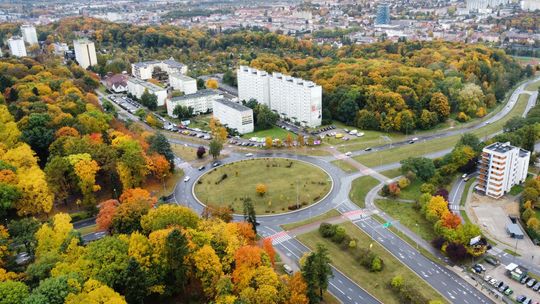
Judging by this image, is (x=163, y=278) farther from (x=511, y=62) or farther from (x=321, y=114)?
(x=511, y=62)

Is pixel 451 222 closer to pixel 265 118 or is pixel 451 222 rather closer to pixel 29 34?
pixel 265 118

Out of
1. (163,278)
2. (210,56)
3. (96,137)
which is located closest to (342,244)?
(163,278)

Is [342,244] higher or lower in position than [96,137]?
lower

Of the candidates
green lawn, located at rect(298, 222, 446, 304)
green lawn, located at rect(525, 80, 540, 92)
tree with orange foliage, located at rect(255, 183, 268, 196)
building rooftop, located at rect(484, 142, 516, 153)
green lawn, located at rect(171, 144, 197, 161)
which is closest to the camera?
green lawn, located at rect(298, 222, 446, 304)

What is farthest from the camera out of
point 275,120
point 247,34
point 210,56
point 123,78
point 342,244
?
point 247,34

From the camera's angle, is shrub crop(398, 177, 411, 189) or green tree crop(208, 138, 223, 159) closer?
shrub crop(398, 177, 411, 189)

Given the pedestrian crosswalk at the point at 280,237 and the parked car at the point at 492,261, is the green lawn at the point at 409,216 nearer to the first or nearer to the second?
the parked car at the point at 492,261

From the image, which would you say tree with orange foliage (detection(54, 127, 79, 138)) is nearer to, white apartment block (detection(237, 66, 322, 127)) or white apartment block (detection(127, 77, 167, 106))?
white apartment block (detection(127, 77, 167, 106))

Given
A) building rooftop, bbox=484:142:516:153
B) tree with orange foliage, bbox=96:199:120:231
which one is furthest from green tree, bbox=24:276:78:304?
building rooftop, bbox=484:142:516:153
